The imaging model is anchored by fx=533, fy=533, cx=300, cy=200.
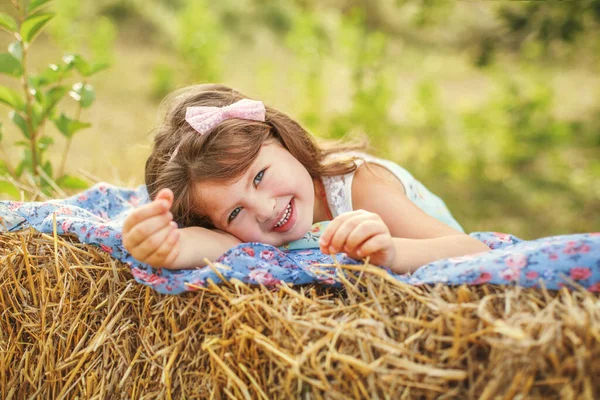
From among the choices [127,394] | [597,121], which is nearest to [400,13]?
[597,121]

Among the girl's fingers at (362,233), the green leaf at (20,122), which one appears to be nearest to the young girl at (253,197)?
the girl's fingers at (362,233)

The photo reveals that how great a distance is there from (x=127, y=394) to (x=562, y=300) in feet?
3.62

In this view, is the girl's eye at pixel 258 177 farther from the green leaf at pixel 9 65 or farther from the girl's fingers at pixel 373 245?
the green leaf at pixel 9 65

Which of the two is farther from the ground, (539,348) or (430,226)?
(430,226)

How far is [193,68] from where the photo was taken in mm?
5199

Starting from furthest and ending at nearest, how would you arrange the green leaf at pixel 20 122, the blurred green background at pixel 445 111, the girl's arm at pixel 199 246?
the blurred green background at pixel 445 111, the green leaf at pixel 20 122, the girl's arm at pixel 199 246

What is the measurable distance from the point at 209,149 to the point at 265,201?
241mm

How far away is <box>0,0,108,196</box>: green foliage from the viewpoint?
2.04 metres

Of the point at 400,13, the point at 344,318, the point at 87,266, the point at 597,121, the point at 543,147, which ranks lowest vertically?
the point at 87,266

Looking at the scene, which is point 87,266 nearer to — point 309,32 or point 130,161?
point 130,161

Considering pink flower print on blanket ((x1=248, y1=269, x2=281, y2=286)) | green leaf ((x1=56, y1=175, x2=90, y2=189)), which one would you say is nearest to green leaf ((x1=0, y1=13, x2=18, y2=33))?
green leaf ((x1=56, y1=175, x2=90, y2=189))

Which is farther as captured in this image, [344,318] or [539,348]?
[344,318]

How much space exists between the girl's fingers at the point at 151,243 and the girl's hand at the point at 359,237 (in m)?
0.40

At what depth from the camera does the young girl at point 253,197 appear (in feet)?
4.36
